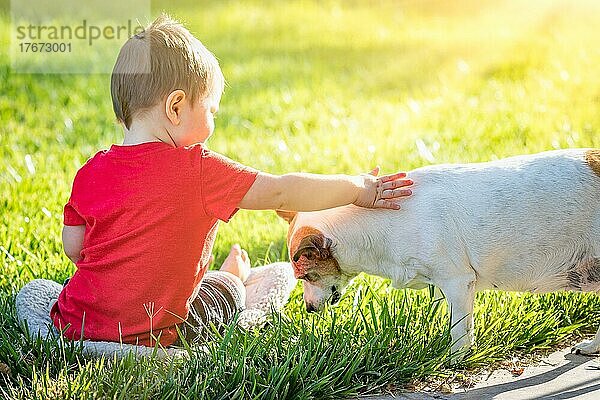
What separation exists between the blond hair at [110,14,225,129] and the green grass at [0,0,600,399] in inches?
34.7

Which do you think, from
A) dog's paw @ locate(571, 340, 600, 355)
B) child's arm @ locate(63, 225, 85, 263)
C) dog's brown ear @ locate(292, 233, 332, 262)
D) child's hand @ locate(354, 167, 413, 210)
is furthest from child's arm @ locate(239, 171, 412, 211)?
dog's paw @ locate(571, 340, 600, 355)

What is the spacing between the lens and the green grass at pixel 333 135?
10.9 ft

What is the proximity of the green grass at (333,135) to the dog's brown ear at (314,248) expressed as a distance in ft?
0.85

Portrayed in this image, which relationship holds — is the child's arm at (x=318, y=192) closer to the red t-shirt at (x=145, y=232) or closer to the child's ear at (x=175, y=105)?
the red t-shirt at (x=145, y=232)

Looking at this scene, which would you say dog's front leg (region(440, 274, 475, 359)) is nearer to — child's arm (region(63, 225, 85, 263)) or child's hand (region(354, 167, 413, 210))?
child's hand (region(354, 167, 413, 210))

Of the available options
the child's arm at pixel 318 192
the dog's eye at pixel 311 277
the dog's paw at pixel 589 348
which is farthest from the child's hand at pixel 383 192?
the dog's paw at pixel 589 348

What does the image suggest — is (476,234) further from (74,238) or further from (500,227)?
(74,238)

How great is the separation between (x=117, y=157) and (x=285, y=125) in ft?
14.5

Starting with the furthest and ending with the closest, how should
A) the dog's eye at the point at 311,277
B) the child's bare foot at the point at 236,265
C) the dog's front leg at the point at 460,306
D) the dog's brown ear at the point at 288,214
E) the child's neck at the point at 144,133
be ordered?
the child's bare foot at the point at 236,265 < the dog's brown ear at the point at 288,214 < the dog's eye at the point at 311,277 < the dog's front leg at the point at 460,306 < the child's neck at the point at 144,133

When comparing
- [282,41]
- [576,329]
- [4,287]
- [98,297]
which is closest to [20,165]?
[4,287]

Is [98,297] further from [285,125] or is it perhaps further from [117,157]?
[285,125]

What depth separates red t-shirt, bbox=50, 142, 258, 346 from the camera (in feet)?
11.0

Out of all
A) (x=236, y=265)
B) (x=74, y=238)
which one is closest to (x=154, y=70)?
(x=74, y=238)

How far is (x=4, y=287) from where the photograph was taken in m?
4.21
